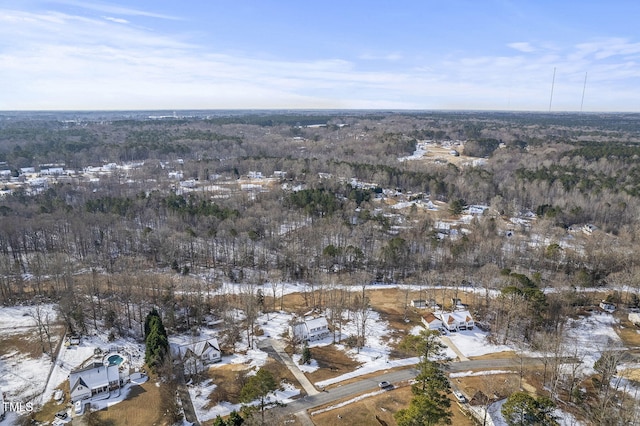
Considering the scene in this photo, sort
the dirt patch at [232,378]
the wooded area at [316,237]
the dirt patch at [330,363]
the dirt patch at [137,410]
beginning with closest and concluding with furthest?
the dirt patch at [137,410] < the dirt patch at [232,378] < the dirt patch at [330,363] < the wooded area at [316,237]

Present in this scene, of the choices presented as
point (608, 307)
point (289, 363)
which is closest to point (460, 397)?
point (289, 363)

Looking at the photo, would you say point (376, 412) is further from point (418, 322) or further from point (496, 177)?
point (496, 177)

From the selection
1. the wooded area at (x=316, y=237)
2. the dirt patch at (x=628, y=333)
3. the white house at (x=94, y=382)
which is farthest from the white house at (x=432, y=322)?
the white house at (x=94, y=382)

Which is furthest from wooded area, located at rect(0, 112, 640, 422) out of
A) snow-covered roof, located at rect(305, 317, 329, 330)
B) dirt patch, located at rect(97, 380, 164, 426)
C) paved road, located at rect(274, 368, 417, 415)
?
dirt patch, located at rect(97, 380, 164, 426)

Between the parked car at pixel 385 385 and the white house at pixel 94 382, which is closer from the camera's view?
the white house at pixel 94 382

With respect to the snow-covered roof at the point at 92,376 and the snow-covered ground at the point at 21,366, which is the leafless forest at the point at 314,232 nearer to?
the snow-covered ground at the point at 21,366

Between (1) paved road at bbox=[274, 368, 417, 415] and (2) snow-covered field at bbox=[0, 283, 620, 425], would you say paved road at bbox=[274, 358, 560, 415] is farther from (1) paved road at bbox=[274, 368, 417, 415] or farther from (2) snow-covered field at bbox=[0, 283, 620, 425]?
(2) snow-covered field at bbox=[0, 283, 620, 425]

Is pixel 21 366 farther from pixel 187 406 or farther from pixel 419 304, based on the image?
pixel 419 304
